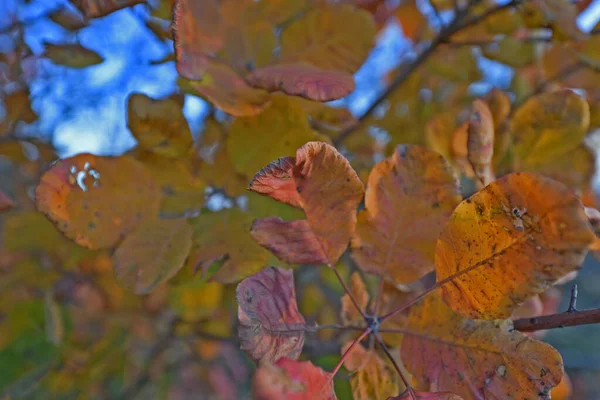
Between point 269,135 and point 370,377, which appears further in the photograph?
point 269,135

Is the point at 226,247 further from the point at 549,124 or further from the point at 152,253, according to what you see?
the point at 549,124

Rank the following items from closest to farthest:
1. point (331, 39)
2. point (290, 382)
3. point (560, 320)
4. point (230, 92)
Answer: point (290, 382) → point (560, 320) → point (230, 92) → point (331, 39)

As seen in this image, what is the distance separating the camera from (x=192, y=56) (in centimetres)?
60

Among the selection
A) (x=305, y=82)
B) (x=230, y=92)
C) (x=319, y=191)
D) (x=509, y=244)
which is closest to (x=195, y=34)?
(x=230, y=92)

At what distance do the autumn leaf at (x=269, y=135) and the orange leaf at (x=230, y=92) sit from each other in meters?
0.02

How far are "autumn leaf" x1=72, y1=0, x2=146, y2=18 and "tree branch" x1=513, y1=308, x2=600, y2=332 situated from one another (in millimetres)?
652

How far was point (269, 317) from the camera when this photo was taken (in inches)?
18.5

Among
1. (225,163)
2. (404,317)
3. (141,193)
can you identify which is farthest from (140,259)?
(404,317)

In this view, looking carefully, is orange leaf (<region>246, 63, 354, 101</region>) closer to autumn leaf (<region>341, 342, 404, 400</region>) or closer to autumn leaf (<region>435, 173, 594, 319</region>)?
autumn leaf (<region>435, 173, 594, 319</region>)

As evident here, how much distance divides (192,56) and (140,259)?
0.27 m

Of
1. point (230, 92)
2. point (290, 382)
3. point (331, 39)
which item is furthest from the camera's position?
point (331, 39)

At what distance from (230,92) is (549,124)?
50cm

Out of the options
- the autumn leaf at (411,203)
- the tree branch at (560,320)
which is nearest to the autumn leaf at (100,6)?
the autumn leaf at (411,203)

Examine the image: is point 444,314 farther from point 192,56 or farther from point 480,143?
point 192,56
